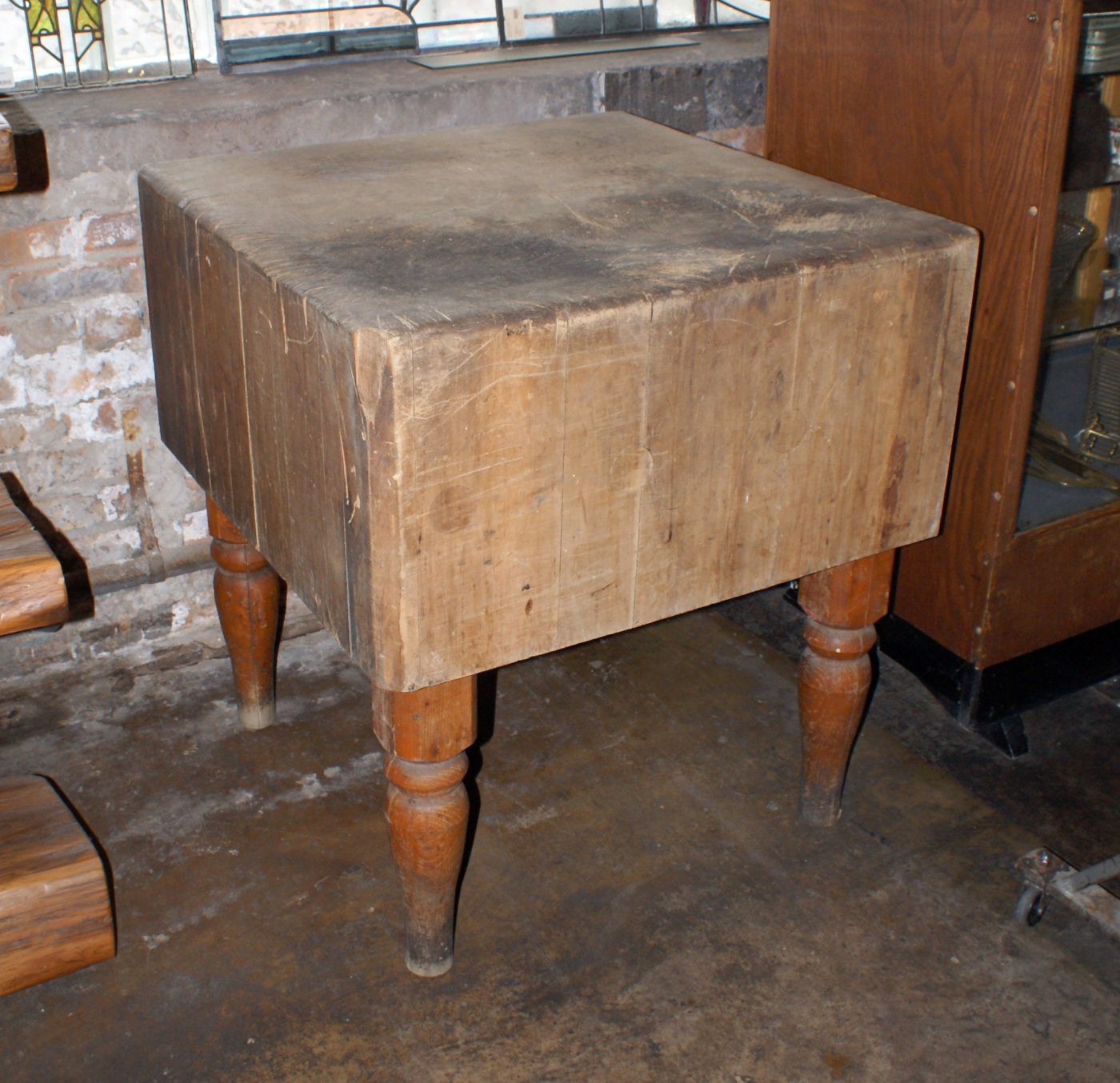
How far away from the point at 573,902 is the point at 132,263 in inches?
47.3

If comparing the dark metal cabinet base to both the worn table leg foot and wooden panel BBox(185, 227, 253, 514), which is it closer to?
the worn table leg foot

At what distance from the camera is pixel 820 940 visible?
187cm

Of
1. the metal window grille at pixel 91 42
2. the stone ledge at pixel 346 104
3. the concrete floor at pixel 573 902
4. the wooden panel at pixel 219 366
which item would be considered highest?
the metal window grille at pixel 91 42

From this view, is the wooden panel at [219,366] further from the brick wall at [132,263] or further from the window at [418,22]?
the window at [418,22]

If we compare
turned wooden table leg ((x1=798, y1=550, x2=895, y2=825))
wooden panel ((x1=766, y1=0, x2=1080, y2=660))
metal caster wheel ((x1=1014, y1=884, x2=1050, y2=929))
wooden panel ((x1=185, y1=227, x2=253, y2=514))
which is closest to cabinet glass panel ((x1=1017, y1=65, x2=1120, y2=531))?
wooden panel ((x1=766, y1=0, x2=1080, y2=660))

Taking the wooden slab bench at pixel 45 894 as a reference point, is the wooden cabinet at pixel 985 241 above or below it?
above

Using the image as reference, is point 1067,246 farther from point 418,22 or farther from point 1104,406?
point 418,22

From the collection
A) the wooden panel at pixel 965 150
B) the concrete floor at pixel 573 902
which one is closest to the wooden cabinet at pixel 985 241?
the wooden panel at pixel 965 150

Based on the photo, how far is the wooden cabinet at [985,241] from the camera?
1.84 m

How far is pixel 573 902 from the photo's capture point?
1.94 meters

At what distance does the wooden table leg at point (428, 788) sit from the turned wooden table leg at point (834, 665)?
551mm

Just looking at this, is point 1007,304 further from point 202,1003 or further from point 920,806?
point 202,1003

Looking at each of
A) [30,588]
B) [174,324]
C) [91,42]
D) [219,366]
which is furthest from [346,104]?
[30,588]

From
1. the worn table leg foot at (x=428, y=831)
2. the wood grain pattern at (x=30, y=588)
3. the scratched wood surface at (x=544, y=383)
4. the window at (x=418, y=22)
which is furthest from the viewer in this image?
the window at (x=418, y=22)
